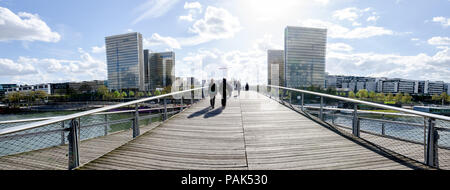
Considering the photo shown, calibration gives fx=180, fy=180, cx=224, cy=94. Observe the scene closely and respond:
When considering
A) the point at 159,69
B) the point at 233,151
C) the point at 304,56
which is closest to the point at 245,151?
the point at 233,151

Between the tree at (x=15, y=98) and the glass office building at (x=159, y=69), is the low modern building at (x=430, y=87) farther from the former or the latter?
the tree at (x=15, y=98)

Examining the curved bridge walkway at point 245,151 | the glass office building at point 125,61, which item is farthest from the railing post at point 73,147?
the glass office building at point 125,61

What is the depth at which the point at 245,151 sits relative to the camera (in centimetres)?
296

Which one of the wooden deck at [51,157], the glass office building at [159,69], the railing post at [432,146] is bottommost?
the wooden deck at [51,157]

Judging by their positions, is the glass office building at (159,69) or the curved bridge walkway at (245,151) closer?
the curved bridge walkway at (245,151)

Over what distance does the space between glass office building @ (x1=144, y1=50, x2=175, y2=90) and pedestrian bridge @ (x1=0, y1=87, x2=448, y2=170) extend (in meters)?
102

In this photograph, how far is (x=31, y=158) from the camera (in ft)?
12.5

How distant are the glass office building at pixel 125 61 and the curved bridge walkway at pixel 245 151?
92613 mm

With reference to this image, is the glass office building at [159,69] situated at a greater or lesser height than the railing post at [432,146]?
greater

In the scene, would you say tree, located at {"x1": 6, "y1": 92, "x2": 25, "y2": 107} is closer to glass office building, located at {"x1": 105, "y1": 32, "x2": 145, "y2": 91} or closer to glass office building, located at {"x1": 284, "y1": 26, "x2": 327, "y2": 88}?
glass office building, located at {"x1": 105, "y1": 32, "x2": 145, "y2": 91}

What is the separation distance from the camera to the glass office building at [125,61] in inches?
3450

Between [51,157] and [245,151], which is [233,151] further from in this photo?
[51,157]
